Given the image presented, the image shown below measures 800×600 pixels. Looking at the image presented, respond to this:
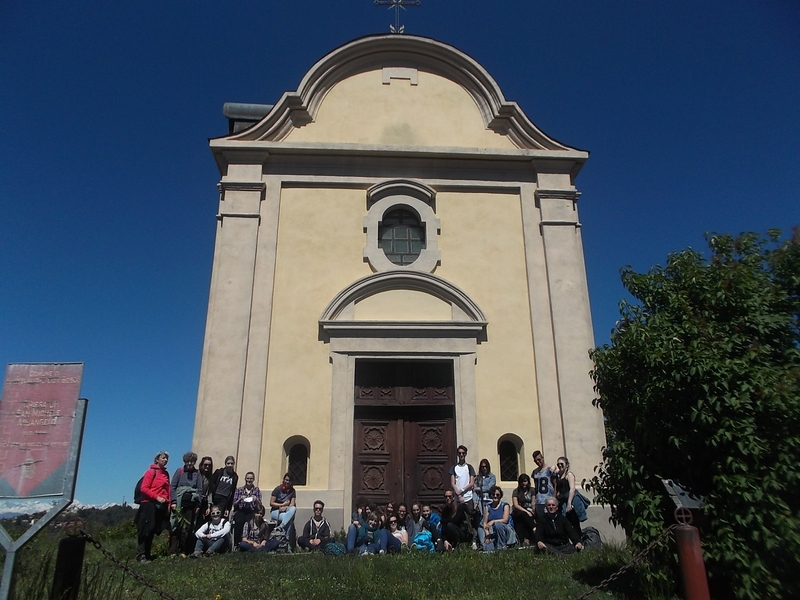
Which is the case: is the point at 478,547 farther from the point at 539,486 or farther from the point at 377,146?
the point at 377,146

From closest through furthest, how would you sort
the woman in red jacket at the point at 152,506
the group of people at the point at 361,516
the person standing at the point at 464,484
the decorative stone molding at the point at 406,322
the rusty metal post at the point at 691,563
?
the rusty metal post at the point at 691,563, the woman in red jacket at the point at 152,506, the group of people at the point at 361,516, the person standing at the point at 464,484, the decorative stone molding at the point at 406,322

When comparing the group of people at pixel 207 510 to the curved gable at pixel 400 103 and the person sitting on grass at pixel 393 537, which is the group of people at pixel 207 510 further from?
the curved gable at pixel 400 103

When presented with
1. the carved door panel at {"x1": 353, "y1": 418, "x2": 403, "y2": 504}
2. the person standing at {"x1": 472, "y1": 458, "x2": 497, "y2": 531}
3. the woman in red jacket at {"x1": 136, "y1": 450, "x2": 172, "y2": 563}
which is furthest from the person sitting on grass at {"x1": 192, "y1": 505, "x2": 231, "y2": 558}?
the person standing at {"x1": 472, "y1": 458, "x2": 497, "y2": 531}

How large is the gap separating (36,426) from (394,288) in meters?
8.35

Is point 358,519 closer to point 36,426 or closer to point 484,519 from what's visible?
point 484,519


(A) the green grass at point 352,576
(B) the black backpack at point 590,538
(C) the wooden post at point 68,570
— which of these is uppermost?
(C) the wooden post at point 68,570

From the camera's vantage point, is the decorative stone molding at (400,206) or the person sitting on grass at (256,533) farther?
the decorative stone molding at (400,206)

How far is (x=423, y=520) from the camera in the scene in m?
10.3

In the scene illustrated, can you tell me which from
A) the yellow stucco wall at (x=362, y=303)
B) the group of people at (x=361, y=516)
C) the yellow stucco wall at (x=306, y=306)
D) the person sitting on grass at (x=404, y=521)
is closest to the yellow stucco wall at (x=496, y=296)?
the yellow stucco wall at (x=362, y=303)

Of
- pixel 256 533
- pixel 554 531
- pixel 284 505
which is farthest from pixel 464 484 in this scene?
pixel 256 533

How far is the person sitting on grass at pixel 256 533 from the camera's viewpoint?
955 centimetres

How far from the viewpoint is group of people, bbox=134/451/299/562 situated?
29.0 feet

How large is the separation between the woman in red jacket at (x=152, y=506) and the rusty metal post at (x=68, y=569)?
12.2 feet

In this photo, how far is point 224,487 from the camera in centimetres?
998
